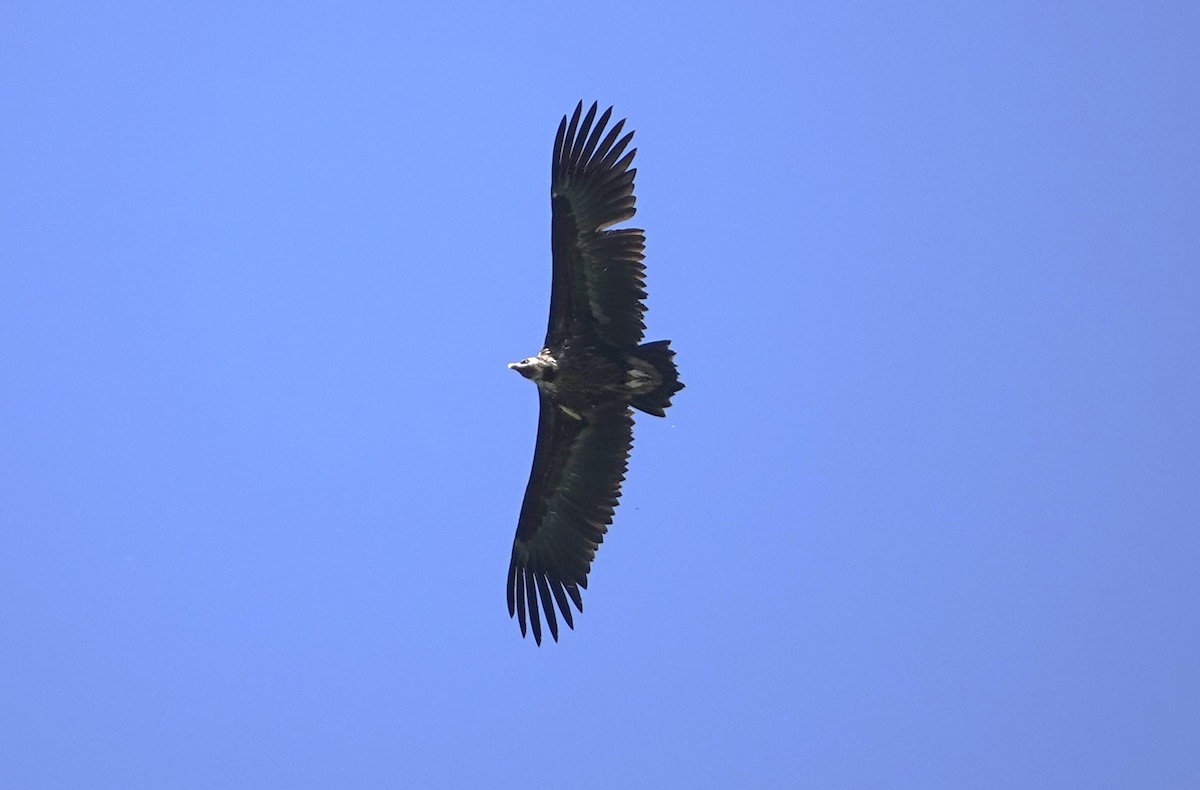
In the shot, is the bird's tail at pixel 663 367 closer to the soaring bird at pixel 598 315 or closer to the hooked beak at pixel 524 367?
the soaring bird at pixel 598 315

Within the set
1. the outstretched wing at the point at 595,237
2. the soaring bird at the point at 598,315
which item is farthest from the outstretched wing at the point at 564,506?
the outstretched wing at the point at 595,237

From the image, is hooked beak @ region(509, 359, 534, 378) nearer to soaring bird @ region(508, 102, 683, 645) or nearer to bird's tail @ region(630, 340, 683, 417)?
soaring bird @ region(508, 102, 683, 645)

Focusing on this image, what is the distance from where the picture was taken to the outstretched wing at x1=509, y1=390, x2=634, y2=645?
21688mm

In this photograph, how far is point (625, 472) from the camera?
71.5ft

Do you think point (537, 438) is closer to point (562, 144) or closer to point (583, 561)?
point (583, 561)

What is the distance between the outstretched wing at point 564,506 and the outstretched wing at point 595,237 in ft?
5.38

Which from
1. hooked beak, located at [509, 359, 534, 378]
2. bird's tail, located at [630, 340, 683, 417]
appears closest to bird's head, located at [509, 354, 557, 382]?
hooked beak, located at [509, 359, 534, 378]

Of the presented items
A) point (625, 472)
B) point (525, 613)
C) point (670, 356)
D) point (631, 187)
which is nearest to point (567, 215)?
point (631, 187)

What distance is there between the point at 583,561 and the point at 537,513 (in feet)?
3.29

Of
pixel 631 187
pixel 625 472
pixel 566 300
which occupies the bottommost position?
pixel 625 472

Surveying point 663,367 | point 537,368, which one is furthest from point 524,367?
point 663,367

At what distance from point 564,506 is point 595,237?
4.16 m

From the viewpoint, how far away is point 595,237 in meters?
20.4

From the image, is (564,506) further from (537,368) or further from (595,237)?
(595,237)
